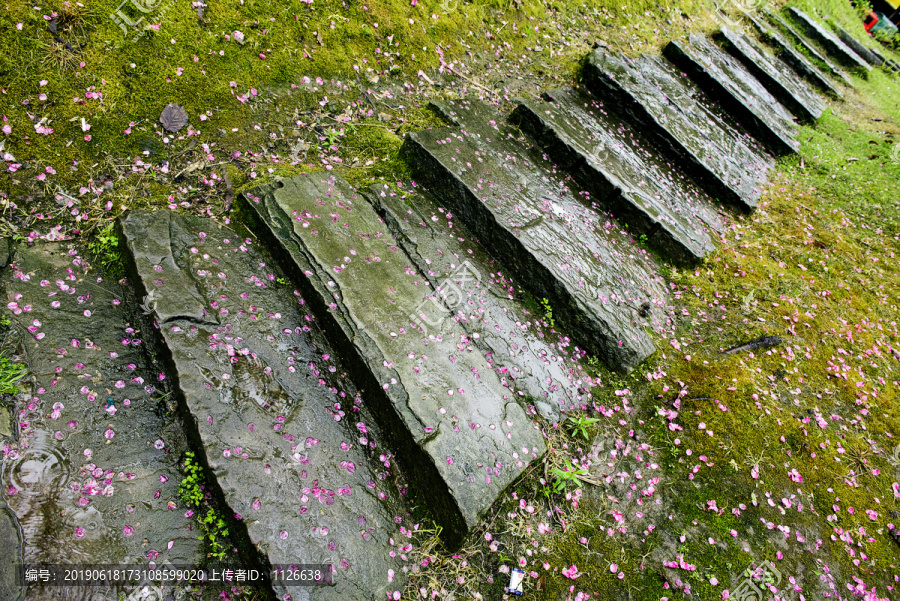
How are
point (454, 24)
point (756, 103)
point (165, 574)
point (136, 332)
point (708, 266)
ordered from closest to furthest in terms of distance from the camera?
point (165, 574), point (136, 332), point (708, 266), point (454, 24), point (756, 103)

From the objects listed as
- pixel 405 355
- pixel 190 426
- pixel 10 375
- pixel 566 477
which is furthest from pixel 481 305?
pixel 10 375

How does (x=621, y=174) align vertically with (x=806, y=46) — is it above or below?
below

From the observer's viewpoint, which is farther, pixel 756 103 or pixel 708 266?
pixel 756 103

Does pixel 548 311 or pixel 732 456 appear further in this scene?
pixel 548 311

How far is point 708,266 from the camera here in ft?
16.5

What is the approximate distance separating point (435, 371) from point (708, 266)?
3923mm

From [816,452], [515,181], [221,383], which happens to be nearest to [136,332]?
[221,383]

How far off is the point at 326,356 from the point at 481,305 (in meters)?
1.44

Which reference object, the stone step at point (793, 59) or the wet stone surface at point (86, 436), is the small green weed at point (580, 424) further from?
Answer: the stone step at point (793, 59)

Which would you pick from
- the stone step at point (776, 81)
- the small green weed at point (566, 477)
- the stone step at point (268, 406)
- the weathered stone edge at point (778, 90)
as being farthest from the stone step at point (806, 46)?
the stone step at point (268, 406)

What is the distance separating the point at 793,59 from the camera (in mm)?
10180

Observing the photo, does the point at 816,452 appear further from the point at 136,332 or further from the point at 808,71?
the point at 808,71

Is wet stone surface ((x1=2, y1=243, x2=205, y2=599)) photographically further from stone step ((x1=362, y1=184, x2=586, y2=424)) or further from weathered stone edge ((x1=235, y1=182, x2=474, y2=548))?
stone step ((x1=362, y1=184, x2=586, y2=424))

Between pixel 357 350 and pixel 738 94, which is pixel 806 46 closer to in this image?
pixel 738 94
